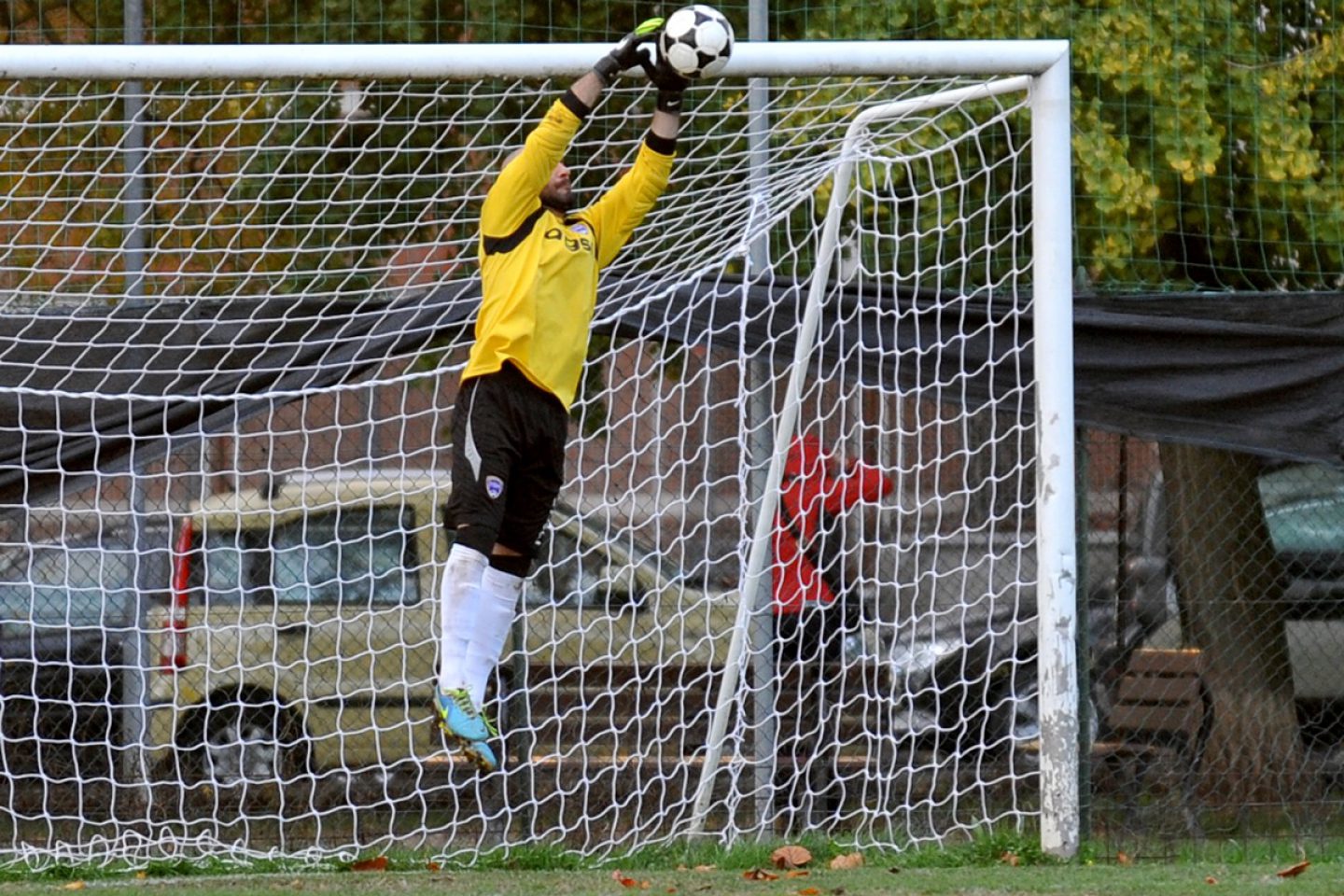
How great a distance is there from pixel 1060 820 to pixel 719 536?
2215mm

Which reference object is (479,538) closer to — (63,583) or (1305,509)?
(63,583)

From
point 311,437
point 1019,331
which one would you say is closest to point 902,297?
point 1019,331

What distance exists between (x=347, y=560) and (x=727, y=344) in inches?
82.1

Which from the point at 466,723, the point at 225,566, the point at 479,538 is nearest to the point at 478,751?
the point at 466,723

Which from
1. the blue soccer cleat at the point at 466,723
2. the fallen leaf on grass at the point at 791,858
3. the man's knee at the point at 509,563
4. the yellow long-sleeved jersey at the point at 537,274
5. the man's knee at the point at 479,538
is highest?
the yellow long-sleeved jersey at the point at 537,274

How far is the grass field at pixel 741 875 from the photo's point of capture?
623cm

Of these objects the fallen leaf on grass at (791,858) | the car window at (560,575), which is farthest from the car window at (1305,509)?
the car window at (560,575)

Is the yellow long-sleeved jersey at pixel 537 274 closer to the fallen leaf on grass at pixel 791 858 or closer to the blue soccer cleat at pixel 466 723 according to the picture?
the blue soccer cleat at pixel 466 723

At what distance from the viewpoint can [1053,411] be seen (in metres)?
6.84

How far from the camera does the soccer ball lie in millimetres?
5723

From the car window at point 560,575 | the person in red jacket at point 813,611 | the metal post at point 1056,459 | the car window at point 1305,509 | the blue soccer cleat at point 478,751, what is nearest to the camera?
the blue soccer cleat at point 478,751

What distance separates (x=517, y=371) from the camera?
5957mm

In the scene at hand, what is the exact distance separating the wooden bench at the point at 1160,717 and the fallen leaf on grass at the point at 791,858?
5.28 ft

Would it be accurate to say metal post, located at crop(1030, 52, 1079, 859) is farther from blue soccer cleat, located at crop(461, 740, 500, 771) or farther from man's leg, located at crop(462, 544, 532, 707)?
blue soccer cleat, located at crop(461, 740, 500, 771)
